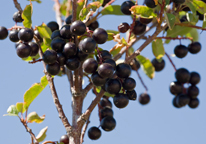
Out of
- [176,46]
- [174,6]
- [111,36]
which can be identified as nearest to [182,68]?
[176,46]

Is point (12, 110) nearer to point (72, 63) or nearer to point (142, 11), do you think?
point (72, 63)

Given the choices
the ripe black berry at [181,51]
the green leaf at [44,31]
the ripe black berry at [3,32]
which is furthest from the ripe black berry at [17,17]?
the ripe black berry at [181,51]

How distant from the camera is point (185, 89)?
7.57 ft

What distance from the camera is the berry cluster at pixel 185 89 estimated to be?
2223 millimetres

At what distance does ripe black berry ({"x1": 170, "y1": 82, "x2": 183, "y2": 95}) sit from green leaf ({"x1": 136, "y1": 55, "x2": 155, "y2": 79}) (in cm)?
36

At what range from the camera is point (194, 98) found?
2318mm

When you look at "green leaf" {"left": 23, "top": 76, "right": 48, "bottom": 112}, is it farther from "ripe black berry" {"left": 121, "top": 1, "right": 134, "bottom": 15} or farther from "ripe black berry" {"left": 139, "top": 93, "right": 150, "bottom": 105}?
"ripe black berry" {"left": 139, "top": 93, "right": 150, "bottom": 105}

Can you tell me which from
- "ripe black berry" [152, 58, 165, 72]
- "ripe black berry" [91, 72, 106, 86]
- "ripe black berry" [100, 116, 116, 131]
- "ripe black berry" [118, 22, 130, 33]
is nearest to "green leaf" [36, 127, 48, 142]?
"ripe black berry" [100, 116, 116, 131]

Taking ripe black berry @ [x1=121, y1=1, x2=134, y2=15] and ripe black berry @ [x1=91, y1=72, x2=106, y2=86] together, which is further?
ripe black berry @ [x1=121, y1=1, x2=134, y2=15]

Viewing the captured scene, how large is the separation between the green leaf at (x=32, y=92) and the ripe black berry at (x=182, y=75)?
94 cm

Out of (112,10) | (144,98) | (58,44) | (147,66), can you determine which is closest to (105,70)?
(58,44)

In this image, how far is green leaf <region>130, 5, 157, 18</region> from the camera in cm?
163

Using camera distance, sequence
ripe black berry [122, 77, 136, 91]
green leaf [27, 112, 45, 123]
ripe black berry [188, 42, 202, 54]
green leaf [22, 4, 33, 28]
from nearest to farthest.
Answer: ripe black berry [122, 77, 136, 91] → green leaf [22, 4, 33, 28] → green leaf [27, 112, 45, 123] → ripe black berry [188, 42, 202, 54]

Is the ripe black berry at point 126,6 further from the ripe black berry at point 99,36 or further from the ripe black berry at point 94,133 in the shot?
the ripe black berry at point 94,133
